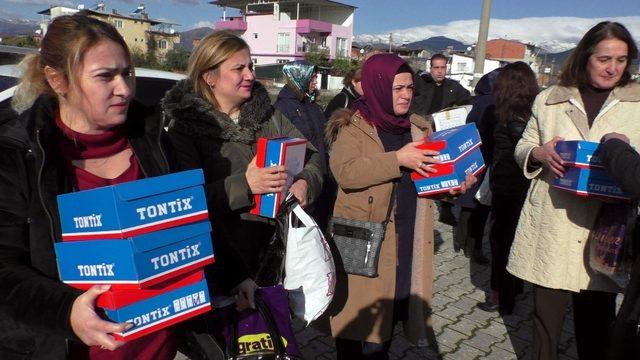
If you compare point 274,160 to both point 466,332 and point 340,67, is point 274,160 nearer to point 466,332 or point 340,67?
point 466,332

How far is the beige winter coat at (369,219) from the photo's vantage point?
253 cm

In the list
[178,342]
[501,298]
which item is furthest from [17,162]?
[501,298]

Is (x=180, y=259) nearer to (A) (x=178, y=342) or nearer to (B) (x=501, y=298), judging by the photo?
(A) (x=178, y=342)

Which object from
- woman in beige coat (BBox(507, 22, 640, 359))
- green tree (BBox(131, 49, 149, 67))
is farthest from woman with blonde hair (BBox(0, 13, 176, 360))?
woman in beige coat (BBox(507, 22, 640, 359))

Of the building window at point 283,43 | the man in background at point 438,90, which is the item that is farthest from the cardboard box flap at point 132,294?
the building window at point 283,43

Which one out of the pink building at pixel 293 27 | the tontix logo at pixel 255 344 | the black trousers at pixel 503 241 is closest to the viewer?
the tontix logo at pixel 255 344

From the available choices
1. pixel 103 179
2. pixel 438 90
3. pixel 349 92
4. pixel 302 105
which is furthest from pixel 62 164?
pixel 438 90

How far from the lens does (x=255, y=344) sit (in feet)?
6.02

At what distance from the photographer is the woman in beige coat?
2518 millimetres

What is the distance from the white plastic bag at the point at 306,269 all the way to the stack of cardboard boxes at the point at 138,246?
28.1 inches

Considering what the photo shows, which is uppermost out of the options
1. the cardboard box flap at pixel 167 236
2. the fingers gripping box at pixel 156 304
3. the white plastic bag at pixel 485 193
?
the cardboard box flap at pixel 167 236

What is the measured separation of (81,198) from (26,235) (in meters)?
0.25

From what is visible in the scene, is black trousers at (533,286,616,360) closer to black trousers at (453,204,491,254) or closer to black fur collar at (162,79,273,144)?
black fur collar at (162,79,273,144)

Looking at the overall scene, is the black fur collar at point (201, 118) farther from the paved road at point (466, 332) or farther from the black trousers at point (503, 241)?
the black trousers at point (503, 241)
